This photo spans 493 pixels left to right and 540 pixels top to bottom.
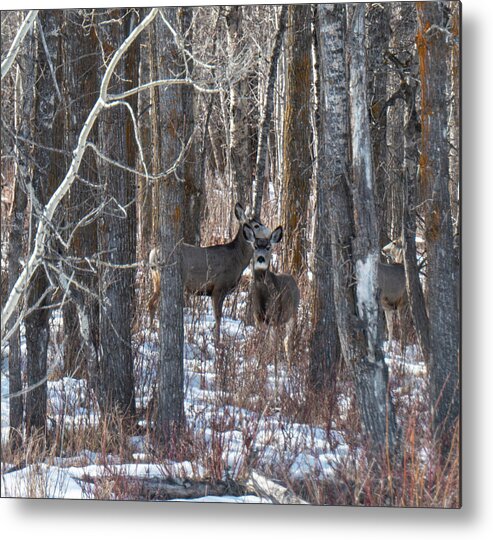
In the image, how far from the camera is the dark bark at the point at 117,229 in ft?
20.6

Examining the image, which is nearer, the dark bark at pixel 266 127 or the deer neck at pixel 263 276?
the dark bark at pixel 266 127

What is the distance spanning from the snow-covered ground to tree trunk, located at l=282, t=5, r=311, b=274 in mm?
623

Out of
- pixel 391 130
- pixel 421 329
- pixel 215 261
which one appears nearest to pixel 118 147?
pixel 215 261

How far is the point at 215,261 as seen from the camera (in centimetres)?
646

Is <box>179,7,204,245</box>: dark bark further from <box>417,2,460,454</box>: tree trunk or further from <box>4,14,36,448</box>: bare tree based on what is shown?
<box>417,2,460,454</box>: tree trunk

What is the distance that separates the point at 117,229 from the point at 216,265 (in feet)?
2.22

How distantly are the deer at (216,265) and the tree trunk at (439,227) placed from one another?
1033mm

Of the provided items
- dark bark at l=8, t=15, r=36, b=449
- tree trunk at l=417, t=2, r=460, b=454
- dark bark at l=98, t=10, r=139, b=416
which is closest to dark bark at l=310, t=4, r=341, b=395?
tree trunk at l=417, t=2, r=460, b=454

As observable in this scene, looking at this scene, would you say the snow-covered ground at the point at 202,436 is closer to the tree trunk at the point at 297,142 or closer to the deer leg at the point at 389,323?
the deer leg at the point at 389,323

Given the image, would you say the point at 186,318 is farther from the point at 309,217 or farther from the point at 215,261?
the point at 309,217

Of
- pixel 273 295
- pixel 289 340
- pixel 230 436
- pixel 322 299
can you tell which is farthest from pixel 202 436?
pixel 322 299

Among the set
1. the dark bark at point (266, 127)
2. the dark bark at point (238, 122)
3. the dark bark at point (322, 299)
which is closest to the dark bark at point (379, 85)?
the dark bark at point (322, 299)

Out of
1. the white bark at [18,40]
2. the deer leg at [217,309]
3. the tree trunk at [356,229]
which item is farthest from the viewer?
the deer leg at [217,309]

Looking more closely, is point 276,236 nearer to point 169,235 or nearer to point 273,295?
point 273,295
